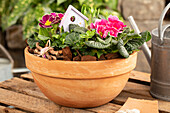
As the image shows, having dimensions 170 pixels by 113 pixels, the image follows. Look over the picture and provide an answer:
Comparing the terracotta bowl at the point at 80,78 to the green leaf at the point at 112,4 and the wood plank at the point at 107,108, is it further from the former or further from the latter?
the green leaf at the point at 112,4

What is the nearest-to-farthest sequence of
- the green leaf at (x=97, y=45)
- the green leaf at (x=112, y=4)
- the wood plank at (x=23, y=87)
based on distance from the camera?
1. the green leaf at (x=97, y=45)
2. the wood plank at (x=23, y=87)
3. the green leaf at (x=112, y=4)

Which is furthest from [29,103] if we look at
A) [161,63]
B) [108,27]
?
[161,63]

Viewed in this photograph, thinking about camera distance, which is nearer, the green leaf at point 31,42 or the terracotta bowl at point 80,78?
the terracotta bowl at point 80,78

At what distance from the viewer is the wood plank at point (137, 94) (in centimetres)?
82

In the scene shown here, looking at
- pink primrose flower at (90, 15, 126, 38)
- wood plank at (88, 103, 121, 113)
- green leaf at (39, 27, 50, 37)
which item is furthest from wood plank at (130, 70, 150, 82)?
green leaf at (39, 27, 50, 37)

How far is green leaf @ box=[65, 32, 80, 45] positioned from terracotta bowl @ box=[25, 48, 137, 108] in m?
0.08

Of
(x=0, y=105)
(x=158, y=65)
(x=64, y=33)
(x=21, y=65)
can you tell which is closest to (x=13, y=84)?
(x=0, y=105)

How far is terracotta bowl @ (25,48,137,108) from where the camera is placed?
26.5 inches

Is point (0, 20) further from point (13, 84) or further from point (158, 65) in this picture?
point (158, 65)

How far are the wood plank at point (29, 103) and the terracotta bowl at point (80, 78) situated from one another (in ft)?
0.15

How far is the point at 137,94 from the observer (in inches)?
36.1

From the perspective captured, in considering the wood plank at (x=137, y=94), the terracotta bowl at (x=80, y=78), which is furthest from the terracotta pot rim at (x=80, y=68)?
the wood plank at (x=137, y=94)

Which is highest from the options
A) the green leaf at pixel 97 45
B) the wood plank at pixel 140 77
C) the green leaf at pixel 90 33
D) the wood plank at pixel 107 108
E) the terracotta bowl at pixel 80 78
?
the green leaf at pixel 90 33

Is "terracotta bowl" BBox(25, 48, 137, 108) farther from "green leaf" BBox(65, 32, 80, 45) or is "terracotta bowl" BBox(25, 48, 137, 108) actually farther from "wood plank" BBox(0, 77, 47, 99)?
"wood plank" BBox(0, 77, 47, 99)
